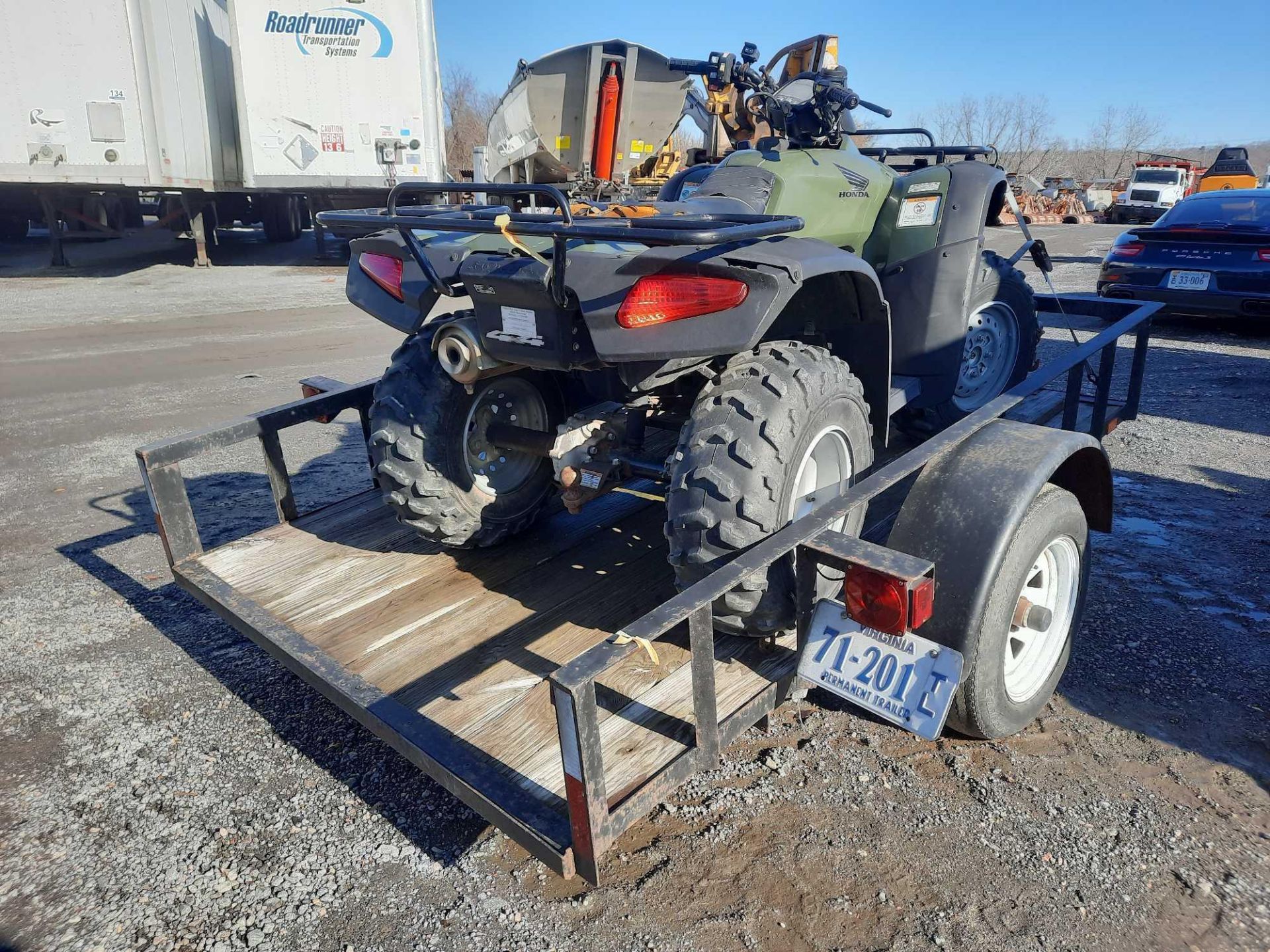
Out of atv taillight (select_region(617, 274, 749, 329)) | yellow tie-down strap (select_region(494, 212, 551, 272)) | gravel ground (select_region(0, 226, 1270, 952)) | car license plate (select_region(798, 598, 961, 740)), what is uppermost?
yellow tie-down strap (select_region(494, 212, 551, 272))

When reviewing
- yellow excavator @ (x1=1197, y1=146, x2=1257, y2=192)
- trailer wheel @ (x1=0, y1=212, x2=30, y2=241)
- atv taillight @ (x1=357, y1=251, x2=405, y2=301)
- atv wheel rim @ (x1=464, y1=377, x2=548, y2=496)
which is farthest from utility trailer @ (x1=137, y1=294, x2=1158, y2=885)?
yellow excavator @ (x1=1197, y1=146, x2=1257, y2=192)

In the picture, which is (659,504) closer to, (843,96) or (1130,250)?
(843,96)

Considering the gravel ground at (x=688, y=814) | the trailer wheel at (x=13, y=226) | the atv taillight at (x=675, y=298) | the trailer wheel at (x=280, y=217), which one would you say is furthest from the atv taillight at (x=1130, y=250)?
the trailer wheel at (x=13, y=226)

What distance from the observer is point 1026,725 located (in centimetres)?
291

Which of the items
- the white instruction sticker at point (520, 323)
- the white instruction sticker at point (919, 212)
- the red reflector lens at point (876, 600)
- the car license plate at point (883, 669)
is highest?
the white instruction sticker at point (919, 212)

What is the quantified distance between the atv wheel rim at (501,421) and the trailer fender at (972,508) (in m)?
1.51

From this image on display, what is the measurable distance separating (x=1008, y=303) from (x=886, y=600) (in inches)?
133

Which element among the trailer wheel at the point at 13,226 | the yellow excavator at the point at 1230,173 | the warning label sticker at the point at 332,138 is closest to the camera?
the warning label sticker at the point at 332,138

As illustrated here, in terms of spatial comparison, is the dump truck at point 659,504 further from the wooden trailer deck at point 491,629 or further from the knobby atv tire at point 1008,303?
the knobby atv tire at point 1008,303

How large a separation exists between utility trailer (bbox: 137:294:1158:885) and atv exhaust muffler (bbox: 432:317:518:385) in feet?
2.71

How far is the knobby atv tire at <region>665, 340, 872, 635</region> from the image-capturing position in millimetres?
2482

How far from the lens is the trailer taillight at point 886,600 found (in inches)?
82.5

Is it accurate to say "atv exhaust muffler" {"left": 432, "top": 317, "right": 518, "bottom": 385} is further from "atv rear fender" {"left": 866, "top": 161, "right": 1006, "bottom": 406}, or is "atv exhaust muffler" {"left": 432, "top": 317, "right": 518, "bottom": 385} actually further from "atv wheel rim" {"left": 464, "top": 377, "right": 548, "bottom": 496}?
"atv rear fender" {"left": 866, "top": 161, "right": 1006, "bottom": 406}

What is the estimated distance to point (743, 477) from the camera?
249 centimetres
